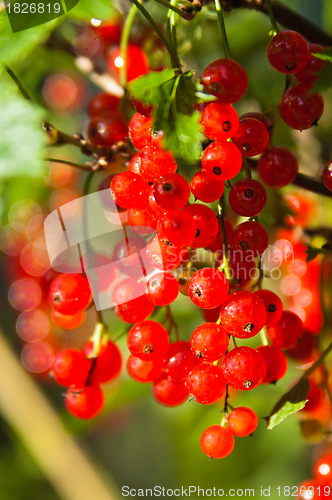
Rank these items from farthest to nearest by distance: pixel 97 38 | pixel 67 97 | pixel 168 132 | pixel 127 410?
pixel 127 410 < pixel 67 97 < pixel 97 38 < pixel 168 132

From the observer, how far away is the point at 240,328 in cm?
63

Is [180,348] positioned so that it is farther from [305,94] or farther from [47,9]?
[47,9]

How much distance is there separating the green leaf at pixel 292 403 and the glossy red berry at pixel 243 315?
151 mm

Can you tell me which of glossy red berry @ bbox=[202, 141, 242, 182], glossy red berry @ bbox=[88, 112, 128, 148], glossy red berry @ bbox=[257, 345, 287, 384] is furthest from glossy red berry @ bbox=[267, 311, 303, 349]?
glossy red berry @ bbox=[88, 112, 128, 148]

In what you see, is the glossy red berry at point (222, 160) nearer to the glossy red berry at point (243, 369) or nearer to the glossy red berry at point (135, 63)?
the glossy red berry at point (243, 369)

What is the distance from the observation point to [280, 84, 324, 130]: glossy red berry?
66 cm

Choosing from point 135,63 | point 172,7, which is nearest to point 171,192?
point 172,7

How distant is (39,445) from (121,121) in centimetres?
104

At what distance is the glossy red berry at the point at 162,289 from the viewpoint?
68 cm

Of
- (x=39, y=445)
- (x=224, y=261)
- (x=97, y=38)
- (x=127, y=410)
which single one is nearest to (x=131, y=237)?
(x=224, y=261)

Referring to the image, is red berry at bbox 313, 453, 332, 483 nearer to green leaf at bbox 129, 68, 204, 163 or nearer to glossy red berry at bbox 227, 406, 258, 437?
glossy red berry at bbox 227, 406, 258, 437

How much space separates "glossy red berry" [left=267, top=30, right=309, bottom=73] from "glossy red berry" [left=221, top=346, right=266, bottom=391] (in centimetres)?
35

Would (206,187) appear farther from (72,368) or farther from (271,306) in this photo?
(72,368)

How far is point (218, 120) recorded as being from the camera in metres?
0.62
